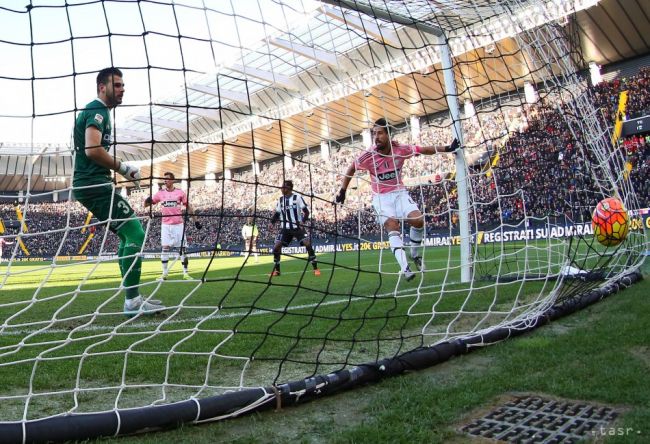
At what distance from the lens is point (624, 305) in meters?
3.90

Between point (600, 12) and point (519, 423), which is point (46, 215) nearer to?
point (600, 12)

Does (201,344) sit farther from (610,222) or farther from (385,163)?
(610,222)

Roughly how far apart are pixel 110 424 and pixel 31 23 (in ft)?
6.65

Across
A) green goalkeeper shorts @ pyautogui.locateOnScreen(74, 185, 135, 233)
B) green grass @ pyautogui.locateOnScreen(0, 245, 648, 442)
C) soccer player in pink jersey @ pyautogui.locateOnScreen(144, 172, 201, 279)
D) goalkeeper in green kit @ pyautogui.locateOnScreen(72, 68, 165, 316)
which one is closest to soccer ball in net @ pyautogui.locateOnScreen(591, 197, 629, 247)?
green grass @ pyautogui.locateOnScreen(0, 245, 648, 442)

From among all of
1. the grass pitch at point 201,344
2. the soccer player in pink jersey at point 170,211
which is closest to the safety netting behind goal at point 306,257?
the grass pitch at point 201,344

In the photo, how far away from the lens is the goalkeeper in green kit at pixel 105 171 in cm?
360

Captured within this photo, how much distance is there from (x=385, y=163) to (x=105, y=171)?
116 inches

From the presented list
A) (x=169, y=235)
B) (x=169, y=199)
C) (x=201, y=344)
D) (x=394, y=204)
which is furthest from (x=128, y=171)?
(x=169, y=235)

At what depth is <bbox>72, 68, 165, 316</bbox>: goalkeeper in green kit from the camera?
3598mm

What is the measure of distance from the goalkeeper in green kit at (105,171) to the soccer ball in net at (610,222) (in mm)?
4206

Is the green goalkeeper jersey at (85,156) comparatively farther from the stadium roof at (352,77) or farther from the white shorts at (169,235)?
the white shorts at (169,235)

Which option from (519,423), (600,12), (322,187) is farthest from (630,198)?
(600,12)

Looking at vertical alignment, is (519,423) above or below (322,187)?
below

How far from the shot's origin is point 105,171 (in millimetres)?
4051
